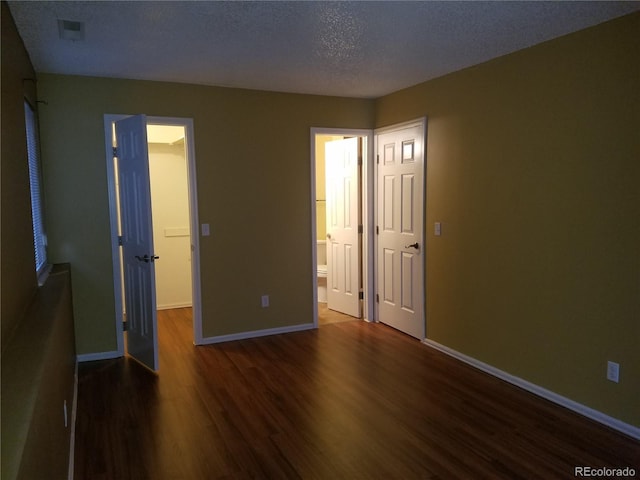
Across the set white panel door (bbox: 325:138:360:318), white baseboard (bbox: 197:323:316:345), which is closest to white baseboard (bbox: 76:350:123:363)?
white baseboard (bbox: 197:323:316:345)

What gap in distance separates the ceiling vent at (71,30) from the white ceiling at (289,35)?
36 mm

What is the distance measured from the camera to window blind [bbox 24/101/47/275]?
3.16 metres

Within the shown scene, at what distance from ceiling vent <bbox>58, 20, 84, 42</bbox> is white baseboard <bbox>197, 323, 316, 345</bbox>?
270 centimetres

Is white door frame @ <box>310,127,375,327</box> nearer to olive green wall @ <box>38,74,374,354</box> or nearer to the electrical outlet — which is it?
olive green wall @ <box>38,74,374,354</box>

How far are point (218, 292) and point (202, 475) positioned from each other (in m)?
2.21

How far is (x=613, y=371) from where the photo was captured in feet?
9.20

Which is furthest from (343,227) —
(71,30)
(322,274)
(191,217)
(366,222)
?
(71,30)

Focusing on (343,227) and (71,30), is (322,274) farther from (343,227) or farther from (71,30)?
(71,30)

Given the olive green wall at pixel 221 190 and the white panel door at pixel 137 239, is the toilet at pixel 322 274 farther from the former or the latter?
the white panel door at pixel 137 239

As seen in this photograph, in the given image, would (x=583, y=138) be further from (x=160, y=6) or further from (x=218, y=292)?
(x=218, y=292)

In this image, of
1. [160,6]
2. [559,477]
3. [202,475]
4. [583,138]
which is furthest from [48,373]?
[583,138]

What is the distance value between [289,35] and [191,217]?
79.7 inches

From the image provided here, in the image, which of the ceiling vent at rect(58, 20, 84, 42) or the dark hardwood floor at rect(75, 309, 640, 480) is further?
the ceiling vent at rect(58, 20, 84, 42)

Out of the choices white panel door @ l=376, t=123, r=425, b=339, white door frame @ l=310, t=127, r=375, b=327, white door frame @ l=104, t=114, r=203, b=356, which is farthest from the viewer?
white door frame @ l=310, t=127, r=375, b=327
